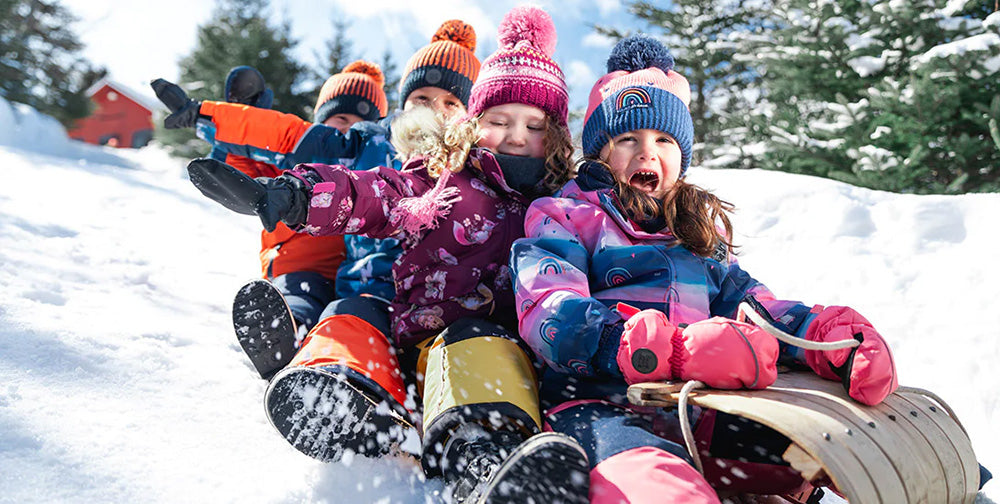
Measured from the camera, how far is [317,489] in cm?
129

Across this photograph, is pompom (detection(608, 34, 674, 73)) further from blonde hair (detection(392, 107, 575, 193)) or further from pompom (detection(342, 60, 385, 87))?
pompom (detection(342, 60, 385, 87))

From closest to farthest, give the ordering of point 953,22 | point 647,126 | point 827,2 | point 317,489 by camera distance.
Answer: point 317,489, point 647,126, point 953,22, point 827,2

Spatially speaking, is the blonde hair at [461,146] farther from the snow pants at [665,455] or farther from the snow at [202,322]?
the snow pants at [665,455]

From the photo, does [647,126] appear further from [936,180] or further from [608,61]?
[936,180]

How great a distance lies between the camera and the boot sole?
982mm

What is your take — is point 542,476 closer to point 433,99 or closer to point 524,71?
point 524,71

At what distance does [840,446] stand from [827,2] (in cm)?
554

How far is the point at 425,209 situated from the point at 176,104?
1.51 metres

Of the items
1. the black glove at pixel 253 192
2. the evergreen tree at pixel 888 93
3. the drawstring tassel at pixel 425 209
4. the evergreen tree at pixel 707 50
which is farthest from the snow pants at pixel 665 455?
the evergreen tree at pixel 707 50

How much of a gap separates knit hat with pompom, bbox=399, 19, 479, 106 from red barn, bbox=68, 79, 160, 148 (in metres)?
29.4

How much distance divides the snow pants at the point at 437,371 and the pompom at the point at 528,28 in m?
1.14

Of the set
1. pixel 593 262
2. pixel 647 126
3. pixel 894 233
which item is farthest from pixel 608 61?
pixel 894 233

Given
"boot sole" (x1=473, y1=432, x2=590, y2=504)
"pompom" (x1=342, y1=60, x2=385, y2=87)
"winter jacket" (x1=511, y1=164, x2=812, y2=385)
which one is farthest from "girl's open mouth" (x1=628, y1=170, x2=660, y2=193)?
"pompom" (x1=342, y1=60, x2=385, y2=87)

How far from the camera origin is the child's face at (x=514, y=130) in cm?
190
